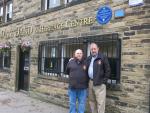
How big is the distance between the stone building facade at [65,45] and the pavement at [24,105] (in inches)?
13.8

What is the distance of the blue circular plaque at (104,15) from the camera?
28.6ft

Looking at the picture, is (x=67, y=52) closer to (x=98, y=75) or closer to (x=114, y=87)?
(x=114, y=87)

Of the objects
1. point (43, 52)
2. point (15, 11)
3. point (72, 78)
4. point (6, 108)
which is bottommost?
point (6, 108)

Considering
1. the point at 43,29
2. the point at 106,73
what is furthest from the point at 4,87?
the point at 106,73

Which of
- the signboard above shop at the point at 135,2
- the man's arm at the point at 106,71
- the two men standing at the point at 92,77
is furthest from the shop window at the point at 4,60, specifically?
the signboard above shop at the point at 135,2

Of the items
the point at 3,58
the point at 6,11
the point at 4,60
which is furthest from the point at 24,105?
the point at 6,11

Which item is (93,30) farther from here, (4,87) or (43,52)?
(4,87)

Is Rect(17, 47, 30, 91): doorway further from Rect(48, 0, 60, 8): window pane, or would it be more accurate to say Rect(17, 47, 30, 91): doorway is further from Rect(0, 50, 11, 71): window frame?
Rect(48, 0, 60, 8): window pane

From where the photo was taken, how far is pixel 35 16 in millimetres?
12617

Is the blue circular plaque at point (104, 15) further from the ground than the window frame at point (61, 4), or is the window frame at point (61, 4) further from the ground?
the window frame at point (61, 4)

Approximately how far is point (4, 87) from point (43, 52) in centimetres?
408

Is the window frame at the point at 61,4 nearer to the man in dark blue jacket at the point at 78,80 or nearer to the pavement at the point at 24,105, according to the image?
the man in dark blue jacket at the point at 78,80

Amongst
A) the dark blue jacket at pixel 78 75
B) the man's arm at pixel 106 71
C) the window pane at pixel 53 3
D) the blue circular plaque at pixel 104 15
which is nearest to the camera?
the man's arm at pixel 106 71

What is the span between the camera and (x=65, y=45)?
10.8 m
